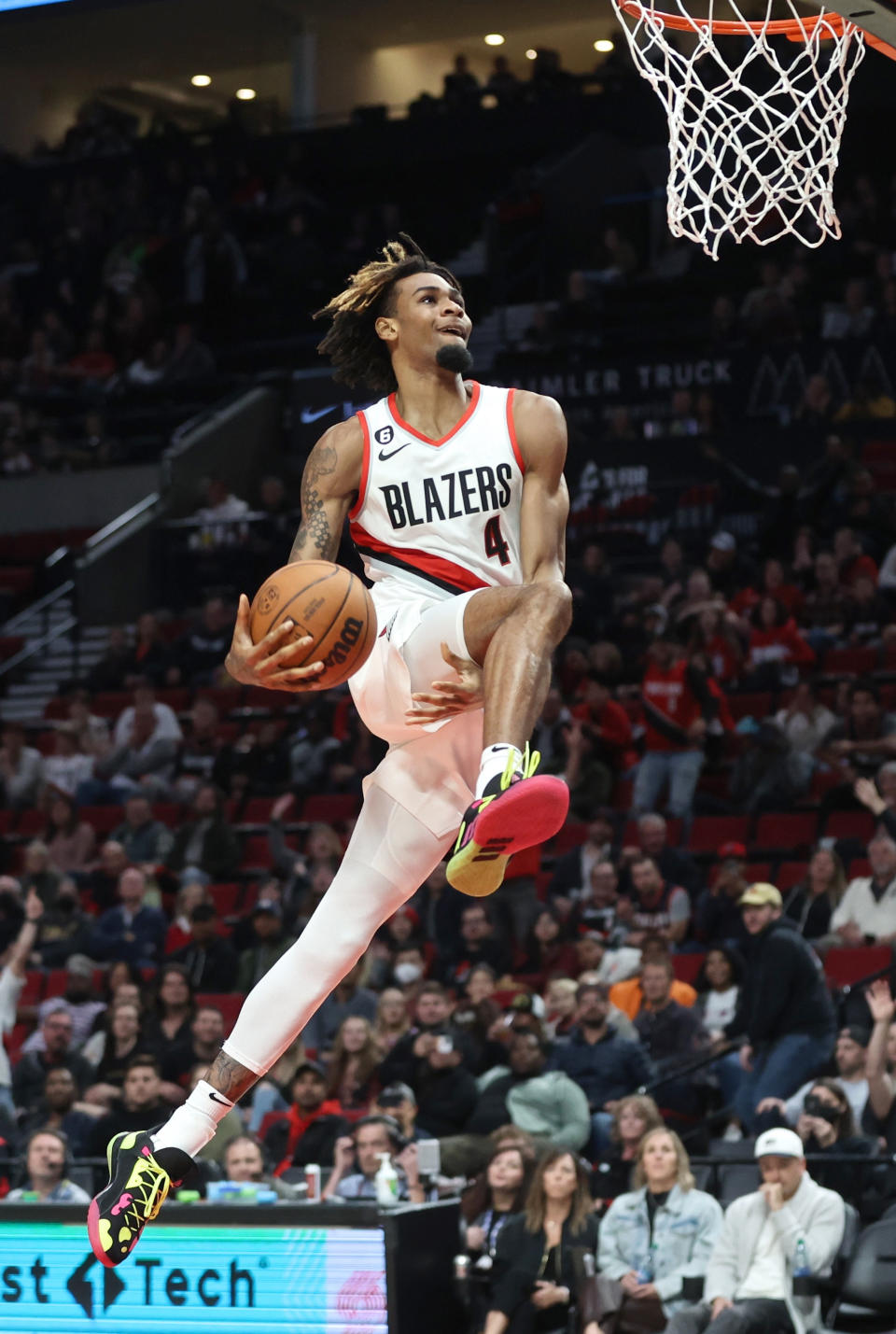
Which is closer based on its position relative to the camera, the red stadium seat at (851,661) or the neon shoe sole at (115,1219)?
the neon shoe sole at (115,1219)

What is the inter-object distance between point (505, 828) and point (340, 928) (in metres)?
0.85

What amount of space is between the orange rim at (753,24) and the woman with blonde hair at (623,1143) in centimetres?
514

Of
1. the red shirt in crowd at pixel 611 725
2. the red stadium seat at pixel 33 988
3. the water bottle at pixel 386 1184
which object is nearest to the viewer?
the water bottle at pixel 386 1184

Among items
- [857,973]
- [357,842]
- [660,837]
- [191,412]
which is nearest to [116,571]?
[191,412]

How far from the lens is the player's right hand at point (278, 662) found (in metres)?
4.93

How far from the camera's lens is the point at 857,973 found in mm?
11242

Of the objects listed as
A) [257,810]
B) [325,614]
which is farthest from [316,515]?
[257,810]

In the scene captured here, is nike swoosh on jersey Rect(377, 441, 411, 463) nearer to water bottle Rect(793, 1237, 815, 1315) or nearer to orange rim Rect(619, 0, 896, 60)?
orange rim Rect(619, 0, 896, 60)

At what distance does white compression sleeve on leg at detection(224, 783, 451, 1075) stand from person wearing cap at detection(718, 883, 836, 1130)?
511 cm

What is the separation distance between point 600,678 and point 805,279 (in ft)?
17.4

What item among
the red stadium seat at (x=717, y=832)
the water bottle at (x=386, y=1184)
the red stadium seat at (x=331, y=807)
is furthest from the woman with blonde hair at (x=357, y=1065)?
the red stadium seat at (x=331, y=807)

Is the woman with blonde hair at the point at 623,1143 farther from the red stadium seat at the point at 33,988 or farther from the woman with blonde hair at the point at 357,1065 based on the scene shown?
the red stadium seat at the point at 33,988

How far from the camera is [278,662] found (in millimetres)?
4934

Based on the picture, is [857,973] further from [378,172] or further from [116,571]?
[378,172]
